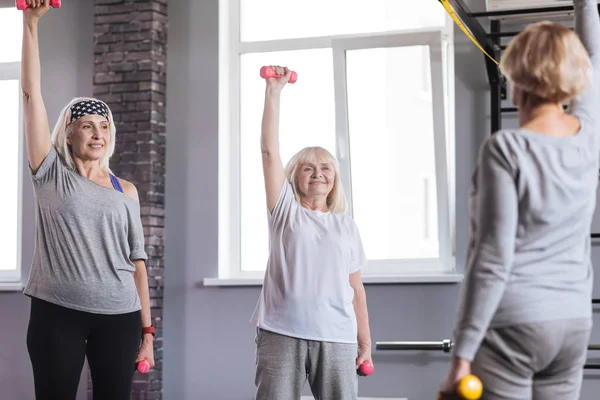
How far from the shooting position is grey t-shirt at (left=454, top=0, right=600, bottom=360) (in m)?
1.48

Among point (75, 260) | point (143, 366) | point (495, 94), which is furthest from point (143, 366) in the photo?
point (495, 94)

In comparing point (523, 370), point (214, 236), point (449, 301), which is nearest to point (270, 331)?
point (523, 370)

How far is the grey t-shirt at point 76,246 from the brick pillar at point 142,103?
208cm

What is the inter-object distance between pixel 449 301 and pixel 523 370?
2845mm

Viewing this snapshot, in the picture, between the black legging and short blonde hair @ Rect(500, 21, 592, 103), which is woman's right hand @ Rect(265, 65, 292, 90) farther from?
short blonde hair @ Rect(500, 21, 592, 103)

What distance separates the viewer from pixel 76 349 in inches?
98.2

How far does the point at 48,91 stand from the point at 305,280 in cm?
308

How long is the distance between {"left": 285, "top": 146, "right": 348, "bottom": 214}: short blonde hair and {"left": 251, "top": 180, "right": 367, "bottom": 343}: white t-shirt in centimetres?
13

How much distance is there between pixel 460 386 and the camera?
1.44 meters

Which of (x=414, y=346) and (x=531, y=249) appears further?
(x=414, y=346)

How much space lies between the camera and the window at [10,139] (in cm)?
532

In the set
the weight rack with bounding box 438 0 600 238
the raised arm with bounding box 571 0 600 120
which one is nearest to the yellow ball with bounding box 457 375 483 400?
the raised arm with bounding box 571 0 600 120

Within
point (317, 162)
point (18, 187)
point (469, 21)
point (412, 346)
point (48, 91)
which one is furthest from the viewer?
point (18, 187)

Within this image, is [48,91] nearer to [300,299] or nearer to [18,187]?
[18,187]
